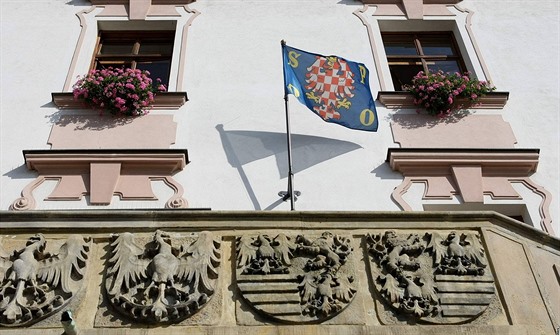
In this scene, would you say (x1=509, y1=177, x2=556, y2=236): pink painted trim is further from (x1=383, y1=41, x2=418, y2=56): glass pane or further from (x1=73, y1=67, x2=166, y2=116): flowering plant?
(x1=73, y1=67, x2=166, y2=116): flowering plant

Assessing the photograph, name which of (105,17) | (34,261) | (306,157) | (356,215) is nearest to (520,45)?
(306,157)

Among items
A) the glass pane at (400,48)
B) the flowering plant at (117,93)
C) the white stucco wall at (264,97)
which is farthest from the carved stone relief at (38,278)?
the glass pane at (400,48)

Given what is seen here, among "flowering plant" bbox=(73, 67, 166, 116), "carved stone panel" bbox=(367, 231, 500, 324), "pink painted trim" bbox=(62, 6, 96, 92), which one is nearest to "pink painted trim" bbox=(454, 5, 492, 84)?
"carved stone panel" bbox=(367, 231, 500, 324)

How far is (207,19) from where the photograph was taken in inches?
339

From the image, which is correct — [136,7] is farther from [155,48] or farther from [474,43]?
[474,43]

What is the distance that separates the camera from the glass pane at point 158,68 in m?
8.08

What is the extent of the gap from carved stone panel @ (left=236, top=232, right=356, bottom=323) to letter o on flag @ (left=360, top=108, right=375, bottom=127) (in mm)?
1874

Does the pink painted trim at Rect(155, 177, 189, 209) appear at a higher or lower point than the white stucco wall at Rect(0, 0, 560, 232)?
lower

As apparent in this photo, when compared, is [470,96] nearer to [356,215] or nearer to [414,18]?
[414,18]

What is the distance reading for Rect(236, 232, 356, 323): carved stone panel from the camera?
4.78 metres

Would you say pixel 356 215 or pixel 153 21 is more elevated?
pixel 153 21

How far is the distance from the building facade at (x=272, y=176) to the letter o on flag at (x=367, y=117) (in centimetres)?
2

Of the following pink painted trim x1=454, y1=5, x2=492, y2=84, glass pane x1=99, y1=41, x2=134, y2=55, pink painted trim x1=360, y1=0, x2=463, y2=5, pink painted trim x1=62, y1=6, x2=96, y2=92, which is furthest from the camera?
pink painted trim x1=360, y1=0, x2=463, y2=5

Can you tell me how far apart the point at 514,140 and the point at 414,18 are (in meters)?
2.29
